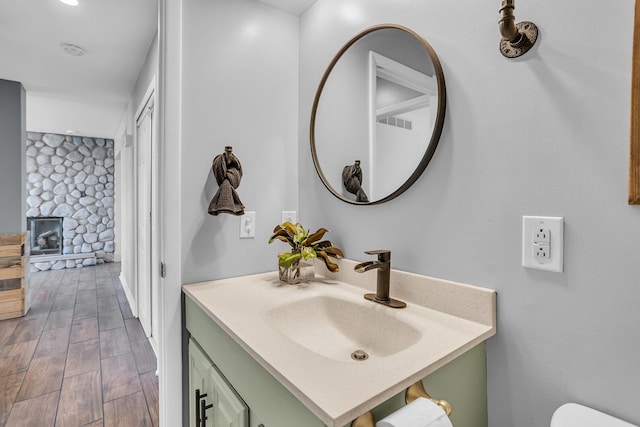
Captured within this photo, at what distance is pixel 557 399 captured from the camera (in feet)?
2.44

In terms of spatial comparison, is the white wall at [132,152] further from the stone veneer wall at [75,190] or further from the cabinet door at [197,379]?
the cabinet door at [197,379]

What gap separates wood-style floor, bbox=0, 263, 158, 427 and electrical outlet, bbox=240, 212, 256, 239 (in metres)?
1.22

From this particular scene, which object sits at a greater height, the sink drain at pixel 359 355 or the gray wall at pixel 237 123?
the gray wall at pixel 237 123

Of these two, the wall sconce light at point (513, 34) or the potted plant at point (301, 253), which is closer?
the wall sconce light at point (513, 34)

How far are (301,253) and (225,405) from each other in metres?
0.58

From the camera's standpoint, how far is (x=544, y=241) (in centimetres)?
76

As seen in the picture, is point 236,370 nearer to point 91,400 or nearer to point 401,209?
point 401,209

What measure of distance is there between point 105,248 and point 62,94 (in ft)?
10.8

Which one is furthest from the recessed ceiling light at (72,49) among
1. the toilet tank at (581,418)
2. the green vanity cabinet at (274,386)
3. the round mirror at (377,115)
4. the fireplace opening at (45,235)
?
the fireplace opening at (45,235)

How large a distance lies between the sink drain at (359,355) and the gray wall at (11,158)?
3.79 metres

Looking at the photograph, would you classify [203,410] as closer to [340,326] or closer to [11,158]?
[340,326]

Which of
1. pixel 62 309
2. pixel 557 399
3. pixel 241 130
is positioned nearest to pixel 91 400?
pixel 241 130

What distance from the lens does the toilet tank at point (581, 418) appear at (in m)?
0.64

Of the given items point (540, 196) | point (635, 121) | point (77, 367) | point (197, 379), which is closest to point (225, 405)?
point (197, 379)
